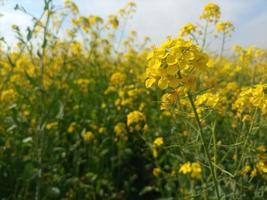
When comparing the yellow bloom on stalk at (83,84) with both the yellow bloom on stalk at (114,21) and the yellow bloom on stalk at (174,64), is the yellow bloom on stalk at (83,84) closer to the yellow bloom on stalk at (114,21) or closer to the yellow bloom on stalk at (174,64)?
the yellow bloom on stalk at (114,21)

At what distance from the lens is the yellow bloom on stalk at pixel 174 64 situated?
53.9 inches

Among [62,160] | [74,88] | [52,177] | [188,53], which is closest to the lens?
[188,53]

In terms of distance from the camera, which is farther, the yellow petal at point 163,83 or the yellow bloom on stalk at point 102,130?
the yellow bloom on stalk at point 102,130

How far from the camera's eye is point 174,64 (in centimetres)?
137

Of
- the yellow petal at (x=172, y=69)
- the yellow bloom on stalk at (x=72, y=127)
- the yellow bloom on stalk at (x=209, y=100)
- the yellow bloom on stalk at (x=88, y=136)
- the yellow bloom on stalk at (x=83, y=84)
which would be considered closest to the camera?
the yellow petal at (x=172, y=69)

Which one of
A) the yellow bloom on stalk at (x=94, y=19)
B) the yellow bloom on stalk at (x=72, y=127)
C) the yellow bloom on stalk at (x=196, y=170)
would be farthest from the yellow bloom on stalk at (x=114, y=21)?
the yellow bloom on stalk at (x=196, y=170)

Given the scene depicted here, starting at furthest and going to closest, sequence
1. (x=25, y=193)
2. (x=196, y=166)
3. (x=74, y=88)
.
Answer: (x=74, y=88), (x=25, y=193), (x=196, y=166)

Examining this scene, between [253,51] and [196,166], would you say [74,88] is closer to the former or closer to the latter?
[253,51]

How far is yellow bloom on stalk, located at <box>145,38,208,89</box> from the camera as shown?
4.49ft

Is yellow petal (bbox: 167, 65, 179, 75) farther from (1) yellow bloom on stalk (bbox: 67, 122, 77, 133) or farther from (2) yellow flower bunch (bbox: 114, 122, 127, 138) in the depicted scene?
(1) yellow bloom on stalk (bbox: 67, 122, 77, 133)

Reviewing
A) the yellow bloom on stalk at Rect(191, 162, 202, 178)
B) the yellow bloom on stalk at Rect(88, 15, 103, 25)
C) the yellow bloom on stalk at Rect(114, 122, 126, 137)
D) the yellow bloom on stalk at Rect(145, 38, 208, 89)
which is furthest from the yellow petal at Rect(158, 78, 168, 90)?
the yellow bloom on stalk at Rect(88, 15, 103, 25)

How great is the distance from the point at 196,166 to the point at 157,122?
1359mm

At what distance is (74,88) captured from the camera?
15.1 ft

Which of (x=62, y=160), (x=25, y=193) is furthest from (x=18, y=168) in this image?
(x=62, y=160)
